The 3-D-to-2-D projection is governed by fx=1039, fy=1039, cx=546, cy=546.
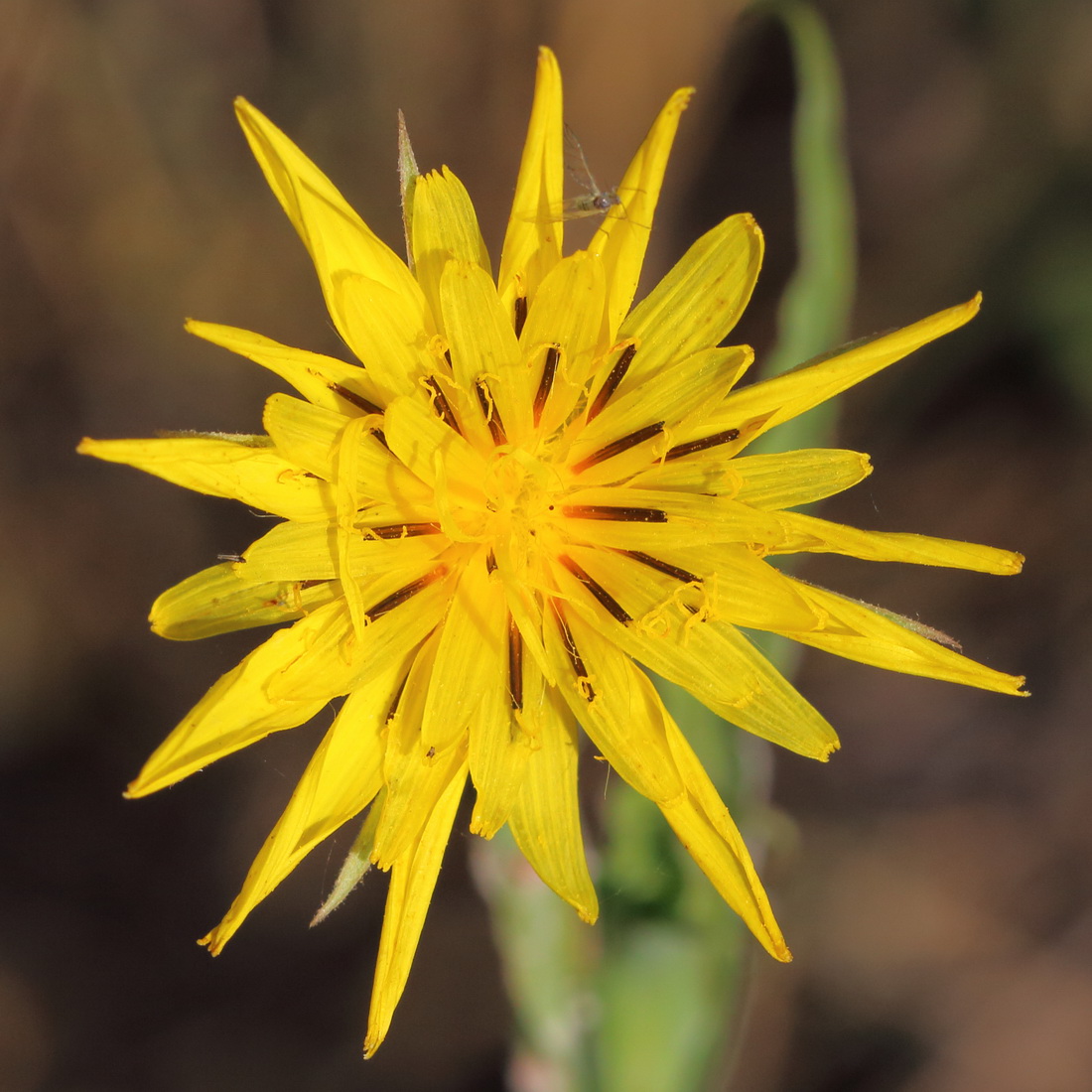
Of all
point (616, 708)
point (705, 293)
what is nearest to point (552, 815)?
point (616, 708)

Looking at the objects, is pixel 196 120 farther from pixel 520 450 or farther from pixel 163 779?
pixel 163 779

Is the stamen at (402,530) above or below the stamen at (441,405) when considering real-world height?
below

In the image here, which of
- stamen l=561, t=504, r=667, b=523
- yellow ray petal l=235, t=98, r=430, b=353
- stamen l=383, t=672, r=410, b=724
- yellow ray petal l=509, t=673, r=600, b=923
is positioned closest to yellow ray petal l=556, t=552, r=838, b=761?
stamen l=561, t=504, r=667, b=523

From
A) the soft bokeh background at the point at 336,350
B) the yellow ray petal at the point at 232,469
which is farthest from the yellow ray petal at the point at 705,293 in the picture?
the soft bokeh background at the point at 336,350

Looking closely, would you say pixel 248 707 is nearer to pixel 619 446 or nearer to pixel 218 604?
pixel 218 604

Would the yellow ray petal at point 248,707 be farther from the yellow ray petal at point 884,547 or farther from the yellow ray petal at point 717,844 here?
the yellow ray petal at point 884,547

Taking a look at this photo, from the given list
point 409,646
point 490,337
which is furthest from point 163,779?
point 490,337
